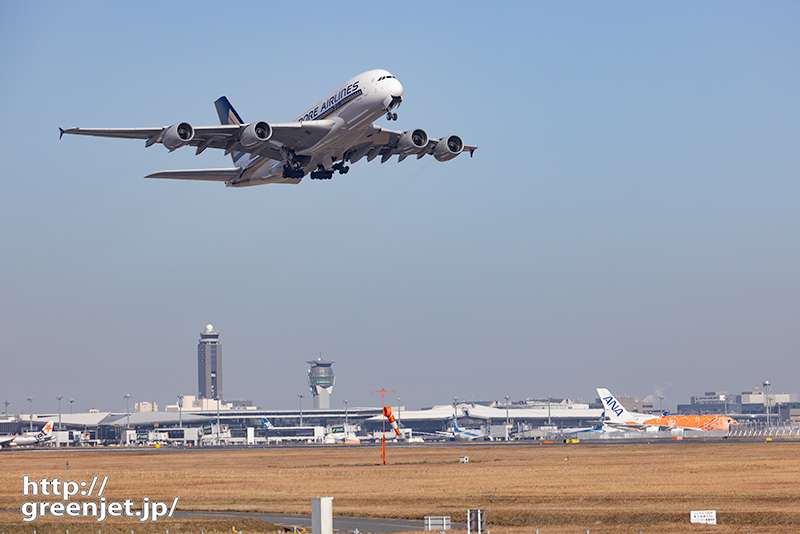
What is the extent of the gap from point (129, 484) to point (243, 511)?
28.1 meters

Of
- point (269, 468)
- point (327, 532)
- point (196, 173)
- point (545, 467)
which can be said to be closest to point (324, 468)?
point (269, 468)

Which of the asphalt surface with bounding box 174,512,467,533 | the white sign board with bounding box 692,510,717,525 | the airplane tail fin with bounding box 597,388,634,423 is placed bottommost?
the asphalt surface with bounding box 174,512,467,533

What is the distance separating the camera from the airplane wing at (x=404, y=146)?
70.2 meters

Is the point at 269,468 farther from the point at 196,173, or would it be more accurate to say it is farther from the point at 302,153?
the point at 302,153

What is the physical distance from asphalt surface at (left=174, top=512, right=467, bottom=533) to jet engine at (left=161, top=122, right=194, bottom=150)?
24285 mm

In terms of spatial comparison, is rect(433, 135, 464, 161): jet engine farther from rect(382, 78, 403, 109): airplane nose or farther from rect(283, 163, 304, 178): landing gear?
rect(283, 163, 304, 178): landing gear

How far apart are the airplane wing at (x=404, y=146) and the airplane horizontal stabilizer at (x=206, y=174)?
461 inches

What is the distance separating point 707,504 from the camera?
184 feet

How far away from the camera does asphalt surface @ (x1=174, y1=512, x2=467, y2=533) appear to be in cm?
4751

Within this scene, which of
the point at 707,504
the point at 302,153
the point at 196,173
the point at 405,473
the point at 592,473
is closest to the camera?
the point at 707,504

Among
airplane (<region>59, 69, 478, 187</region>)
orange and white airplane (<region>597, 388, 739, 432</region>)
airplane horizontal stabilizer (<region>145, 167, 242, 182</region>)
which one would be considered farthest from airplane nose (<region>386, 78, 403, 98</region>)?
orange and white airplane (<region>597, 388, 739, 432</region>)

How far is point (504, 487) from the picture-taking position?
7131 cm

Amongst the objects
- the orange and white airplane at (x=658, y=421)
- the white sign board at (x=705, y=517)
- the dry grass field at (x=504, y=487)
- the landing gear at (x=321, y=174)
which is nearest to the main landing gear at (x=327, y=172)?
the landing gear at (x=321, y=174)

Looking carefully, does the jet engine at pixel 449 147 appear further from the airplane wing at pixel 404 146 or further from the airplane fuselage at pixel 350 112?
the airplane fuselage at pixel 350 112
